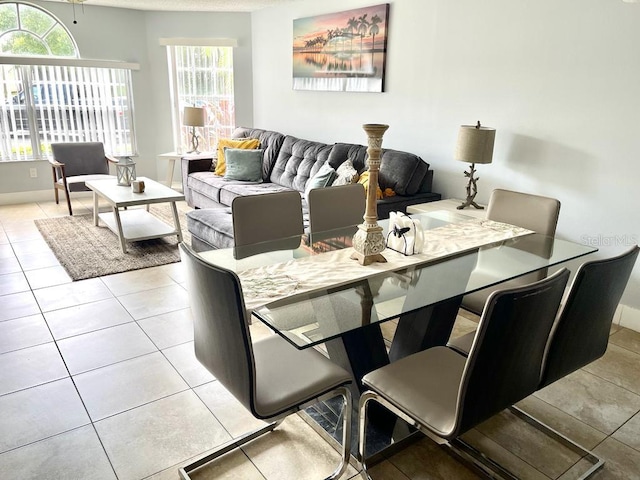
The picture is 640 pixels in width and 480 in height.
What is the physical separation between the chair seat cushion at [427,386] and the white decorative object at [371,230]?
447 millimetres

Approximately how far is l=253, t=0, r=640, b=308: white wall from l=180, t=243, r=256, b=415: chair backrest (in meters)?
2.56

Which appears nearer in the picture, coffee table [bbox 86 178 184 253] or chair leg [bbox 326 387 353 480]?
chair leg [bbox 326 387 353 480]

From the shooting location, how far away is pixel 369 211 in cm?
199

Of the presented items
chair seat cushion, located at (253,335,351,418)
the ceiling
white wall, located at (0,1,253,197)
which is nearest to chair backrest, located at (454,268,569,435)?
chair seat cushion, located at (253,335,351,418)

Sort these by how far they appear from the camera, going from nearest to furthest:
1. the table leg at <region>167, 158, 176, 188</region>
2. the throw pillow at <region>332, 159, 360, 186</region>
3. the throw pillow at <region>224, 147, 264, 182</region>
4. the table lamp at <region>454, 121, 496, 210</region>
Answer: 1. the table lamp at <region>454, 121, 496, 210</region>
2. the throw pillow at <region>332, 159, 360, 186</region>
3. the throw pillow at <region>224, 147, 264, 182</region>
4. the table leg at <region>167, 158, 176, 188</region>

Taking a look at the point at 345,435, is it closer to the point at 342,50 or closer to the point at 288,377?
the point at 288,377

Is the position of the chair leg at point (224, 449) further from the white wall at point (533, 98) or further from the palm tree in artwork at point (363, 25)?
the palm tree in artwork at point (363, 25)

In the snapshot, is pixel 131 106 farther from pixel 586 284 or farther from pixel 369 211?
pixel 586 284

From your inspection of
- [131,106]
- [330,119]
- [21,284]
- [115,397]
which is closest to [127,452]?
[115,397]

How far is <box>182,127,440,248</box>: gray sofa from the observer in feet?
12.2

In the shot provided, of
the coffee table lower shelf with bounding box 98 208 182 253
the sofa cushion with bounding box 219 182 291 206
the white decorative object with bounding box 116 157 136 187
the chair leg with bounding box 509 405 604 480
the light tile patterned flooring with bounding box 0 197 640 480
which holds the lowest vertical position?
the light tile patterned flooring with bounding box 0 197 640 480

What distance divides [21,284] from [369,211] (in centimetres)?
284

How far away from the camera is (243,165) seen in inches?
204

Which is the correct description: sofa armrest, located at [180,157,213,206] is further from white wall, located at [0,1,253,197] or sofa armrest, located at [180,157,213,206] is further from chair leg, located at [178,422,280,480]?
chair leg, located at [178,422,280,480]
